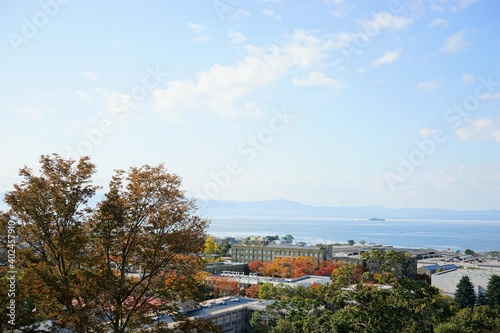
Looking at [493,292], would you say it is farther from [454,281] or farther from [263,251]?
[263,251]

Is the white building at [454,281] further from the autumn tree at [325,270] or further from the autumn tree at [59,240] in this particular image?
the autumn tree at [59,240]

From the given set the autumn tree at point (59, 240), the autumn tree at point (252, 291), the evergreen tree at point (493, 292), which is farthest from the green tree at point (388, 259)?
the autumn tree at point (252, 291)

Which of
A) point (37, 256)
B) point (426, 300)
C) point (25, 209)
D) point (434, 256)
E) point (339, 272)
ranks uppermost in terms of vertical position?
point (25, 209)

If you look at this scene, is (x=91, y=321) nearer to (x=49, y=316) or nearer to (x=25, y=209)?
(x=49, y=316)

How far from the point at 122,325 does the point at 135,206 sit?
1778 mm

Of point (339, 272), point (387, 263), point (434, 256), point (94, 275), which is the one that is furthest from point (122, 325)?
point (434, 256)

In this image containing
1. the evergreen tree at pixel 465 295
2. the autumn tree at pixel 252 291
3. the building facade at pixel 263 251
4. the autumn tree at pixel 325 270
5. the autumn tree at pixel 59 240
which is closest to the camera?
the autumn tree at pixel 59 240

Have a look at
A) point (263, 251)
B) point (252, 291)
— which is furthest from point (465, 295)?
point (263, 251)

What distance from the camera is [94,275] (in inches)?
253

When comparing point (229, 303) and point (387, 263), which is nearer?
point (387, 263)

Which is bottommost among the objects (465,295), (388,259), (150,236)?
(465,295)

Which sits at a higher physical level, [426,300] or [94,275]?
[94,275]

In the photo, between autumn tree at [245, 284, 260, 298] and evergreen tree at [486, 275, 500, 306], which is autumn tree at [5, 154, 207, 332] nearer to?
autumn tree at [245, 284, 260, 298]

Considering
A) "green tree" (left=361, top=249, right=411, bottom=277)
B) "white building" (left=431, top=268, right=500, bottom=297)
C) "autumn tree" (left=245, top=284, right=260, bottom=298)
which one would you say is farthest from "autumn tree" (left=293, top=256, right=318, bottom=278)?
"green tree" (left=361, top=249, right=411, bottom=277)
